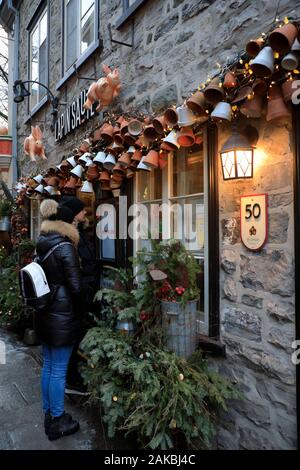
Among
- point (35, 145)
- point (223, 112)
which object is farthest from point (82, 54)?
point (223, 112)

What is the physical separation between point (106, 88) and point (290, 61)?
8.33ft

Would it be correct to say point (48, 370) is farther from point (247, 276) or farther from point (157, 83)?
point (157, 83)

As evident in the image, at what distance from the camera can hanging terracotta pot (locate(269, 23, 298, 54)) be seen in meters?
1.97

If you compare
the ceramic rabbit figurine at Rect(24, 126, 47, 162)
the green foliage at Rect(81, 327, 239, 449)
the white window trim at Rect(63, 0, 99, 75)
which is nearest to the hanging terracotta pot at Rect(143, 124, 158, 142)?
the green foliage at Rect(81, 327, 239, 449)

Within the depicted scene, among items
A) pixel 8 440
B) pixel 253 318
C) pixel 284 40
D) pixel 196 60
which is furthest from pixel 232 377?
pixel 196 60

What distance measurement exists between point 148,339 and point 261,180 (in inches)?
56.5

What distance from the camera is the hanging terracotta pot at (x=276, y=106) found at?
7.06 feet

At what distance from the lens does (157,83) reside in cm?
355

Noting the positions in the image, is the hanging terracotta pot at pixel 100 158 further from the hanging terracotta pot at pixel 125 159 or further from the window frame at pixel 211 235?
the window frame at pixel 211 235

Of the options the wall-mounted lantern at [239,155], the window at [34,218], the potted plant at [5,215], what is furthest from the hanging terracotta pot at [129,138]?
the potted plant at [5,215]

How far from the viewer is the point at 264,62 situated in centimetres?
205

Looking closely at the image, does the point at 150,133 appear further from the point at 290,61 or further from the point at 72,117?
the point at 72,117

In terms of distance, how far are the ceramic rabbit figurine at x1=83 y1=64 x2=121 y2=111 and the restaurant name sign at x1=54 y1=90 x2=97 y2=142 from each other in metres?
0.53

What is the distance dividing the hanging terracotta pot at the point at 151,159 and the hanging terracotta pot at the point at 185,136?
1.17ft
